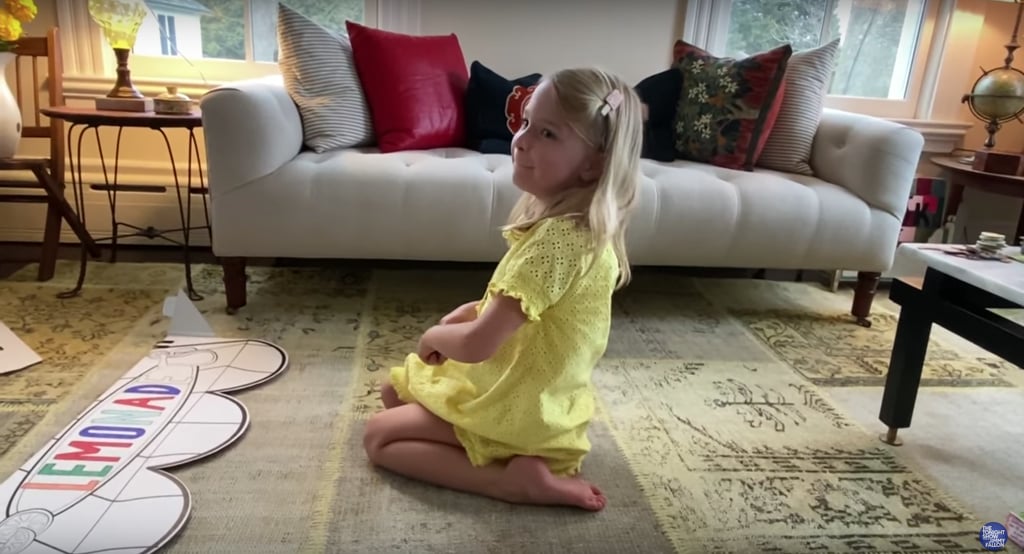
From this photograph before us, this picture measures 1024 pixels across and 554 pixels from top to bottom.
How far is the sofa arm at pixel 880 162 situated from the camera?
2068 millimetres

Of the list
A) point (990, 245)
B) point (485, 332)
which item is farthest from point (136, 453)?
point (990, 245)

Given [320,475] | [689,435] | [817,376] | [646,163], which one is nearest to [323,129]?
[646,163]

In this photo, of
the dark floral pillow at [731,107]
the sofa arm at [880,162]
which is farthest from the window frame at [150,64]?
the sofa arm at [880,162]

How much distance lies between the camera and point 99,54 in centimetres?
248

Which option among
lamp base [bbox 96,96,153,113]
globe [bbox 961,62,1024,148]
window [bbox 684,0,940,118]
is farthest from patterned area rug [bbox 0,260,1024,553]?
window [bbox 684,0,940,118]

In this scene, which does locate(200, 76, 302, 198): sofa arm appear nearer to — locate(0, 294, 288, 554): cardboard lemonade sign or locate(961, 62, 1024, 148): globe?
locate(0, 294, 288, 554): cardboard lemonade sign

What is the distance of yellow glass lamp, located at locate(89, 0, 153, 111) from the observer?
2.01 m

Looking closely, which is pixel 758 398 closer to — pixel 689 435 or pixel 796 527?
pixel 689 435

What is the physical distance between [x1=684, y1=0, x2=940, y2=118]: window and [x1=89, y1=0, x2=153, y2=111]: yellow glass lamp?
6.30 feet

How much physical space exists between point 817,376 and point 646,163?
31.4 inches

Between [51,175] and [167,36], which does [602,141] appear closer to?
[51,175]

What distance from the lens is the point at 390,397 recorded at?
1377mm

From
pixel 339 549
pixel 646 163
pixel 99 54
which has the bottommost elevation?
pixel 339 549

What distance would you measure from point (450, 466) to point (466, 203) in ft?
2.84
